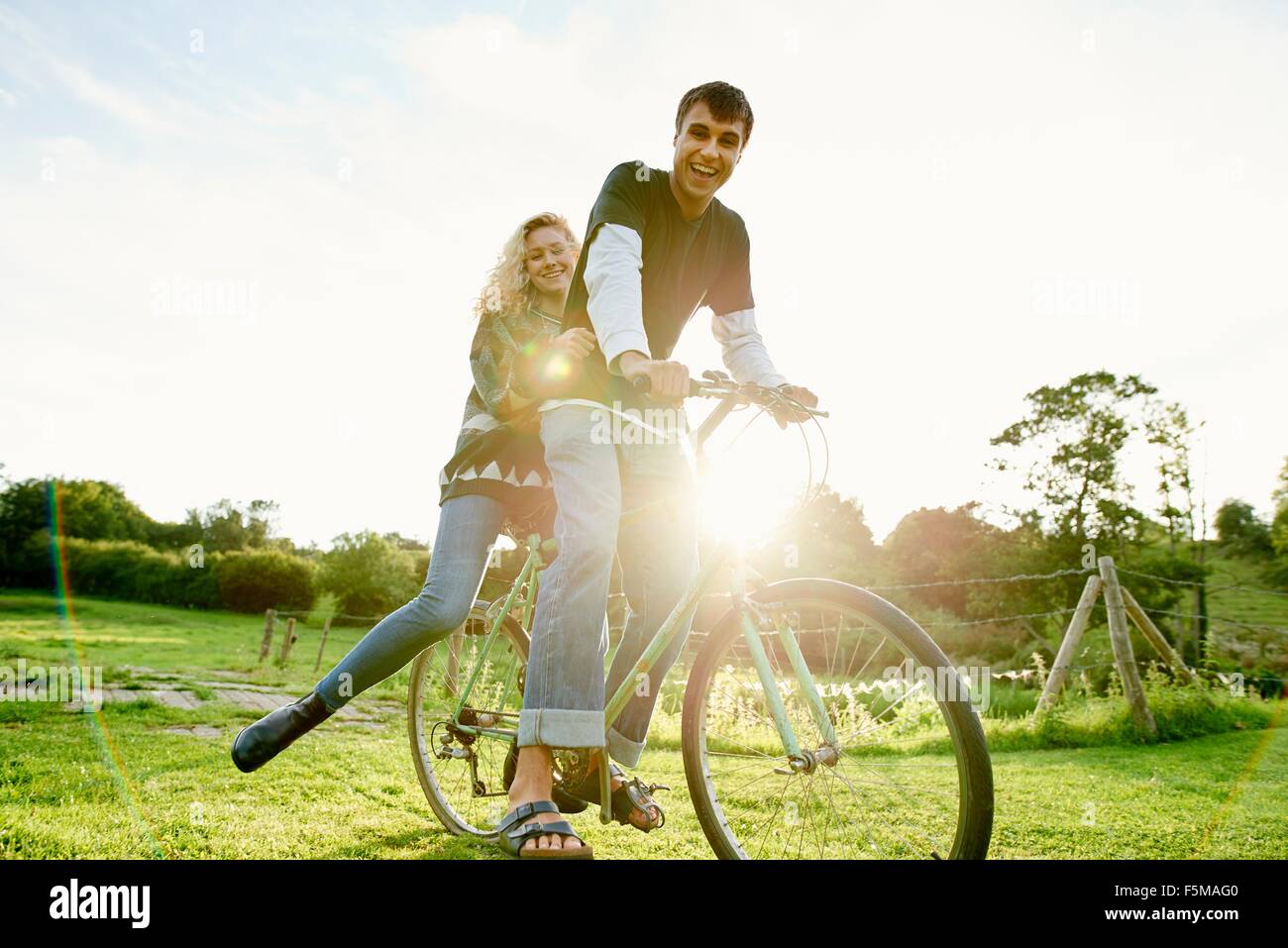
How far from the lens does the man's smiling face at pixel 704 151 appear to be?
236cm

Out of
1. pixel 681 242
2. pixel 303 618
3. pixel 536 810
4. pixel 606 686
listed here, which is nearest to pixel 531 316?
pixel 681 242

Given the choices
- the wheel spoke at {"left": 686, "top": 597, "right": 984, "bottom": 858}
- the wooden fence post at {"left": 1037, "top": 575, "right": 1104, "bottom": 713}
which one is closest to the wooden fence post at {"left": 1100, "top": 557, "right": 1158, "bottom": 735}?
the wooden fence post at {"left": 1037, "top": 575, "right": 1104, "bottom": 713}

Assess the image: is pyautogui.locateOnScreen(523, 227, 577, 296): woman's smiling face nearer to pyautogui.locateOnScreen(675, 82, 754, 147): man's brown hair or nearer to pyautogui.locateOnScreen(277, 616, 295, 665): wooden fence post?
pyautogui.locateOnScreen(675, 82, 754, 147): man's brown hair

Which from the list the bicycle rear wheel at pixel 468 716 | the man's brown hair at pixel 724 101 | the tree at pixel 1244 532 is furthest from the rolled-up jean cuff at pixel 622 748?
the tree at pixel 1244 532

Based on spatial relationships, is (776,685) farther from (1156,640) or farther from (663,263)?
(1156,640)

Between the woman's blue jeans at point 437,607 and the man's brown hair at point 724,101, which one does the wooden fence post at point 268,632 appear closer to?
the woman's blue jeans at point 437,607

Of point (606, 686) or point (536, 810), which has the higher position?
point (606, 686)

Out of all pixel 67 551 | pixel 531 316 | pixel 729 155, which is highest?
pixel 729 155

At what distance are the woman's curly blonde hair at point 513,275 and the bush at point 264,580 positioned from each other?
121 feet

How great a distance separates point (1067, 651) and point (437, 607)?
649 centimetres

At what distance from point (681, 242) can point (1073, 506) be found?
27044 mm

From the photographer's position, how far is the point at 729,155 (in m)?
2.40
